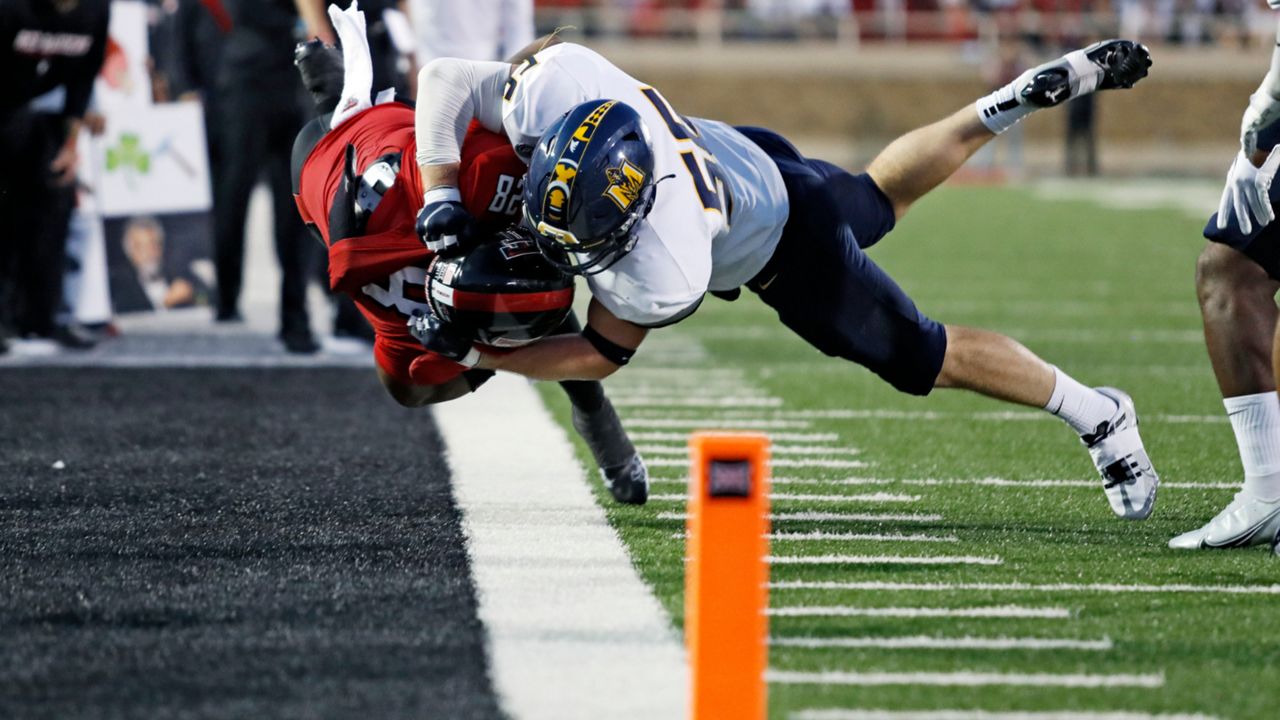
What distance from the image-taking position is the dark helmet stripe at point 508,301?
369cm

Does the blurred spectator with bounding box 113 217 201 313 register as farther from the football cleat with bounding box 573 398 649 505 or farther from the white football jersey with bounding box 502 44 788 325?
the white football jersey with bounding box 502 44 788 325

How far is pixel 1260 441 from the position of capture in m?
3.98

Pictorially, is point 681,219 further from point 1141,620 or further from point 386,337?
point 1141,620

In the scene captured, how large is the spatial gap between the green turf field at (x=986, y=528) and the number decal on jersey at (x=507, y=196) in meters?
0.78

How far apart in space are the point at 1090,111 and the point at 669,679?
22.3m

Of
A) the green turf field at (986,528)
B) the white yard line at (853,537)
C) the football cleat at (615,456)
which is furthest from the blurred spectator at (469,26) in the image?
the white yard line at (853,537)

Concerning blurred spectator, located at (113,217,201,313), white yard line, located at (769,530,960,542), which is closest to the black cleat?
white yard line, located at (769,530,960,542)

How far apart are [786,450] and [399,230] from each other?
66.1 inches

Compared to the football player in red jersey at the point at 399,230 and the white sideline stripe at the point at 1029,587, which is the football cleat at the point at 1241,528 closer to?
the white sideline stripe at the point at 1029,587

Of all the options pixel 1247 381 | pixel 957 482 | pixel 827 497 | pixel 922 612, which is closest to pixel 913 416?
pixel 957 482

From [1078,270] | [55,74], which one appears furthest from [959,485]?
[1078,270]

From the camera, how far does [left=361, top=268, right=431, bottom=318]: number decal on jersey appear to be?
402cm

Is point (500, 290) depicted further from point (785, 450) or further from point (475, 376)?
point (785, 450)

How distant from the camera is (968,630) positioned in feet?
10.4
